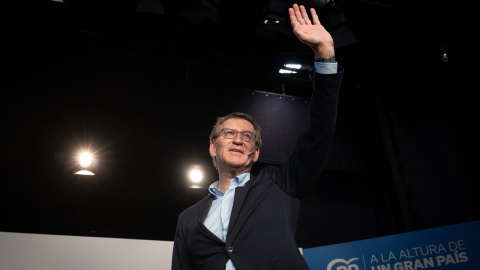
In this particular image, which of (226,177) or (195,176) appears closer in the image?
(226,177)

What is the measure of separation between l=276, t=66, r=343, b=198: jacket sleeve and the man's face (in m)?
0.32

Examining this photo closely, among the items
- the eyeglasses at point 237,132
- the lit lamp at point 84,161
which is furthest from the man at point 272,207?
the lit lamp at point 84,161

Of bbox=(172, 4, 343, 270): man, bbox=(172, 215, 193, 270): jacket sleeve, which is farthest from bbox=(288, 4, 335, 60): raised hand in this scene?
bbox=(172, 215, 193, 270): jacket sleeve

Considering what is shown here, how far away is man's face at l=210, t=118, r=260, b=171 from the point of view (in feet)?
5.03

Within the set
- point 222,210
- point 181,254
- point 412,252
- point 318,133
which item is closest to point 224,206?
point 222,210

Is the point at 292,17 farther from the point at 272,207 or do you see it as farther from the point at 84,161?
the point at 84,161

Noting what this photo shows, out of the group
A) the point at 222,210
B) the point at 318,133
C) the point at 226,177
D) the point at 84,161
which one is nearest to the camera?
the point at 318,133

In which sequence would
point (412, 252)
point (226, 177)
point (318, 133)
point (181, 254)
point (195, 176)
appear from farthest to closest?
point (195, 176) → point (412, 252) → point (226, 177) → point (181, 254) → point (318, 133)

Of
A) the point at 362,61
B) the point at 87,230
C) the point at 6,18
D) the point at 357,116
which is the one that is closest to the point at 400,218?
the point at 357,116

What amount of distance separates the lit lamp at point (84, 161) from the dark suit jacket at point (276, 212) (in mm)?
2846

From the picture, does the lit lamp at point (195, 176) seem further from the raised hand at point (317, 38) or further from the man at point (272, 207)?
the raised hand at point (317, 38)

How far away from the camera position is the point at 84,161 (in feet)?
12.5

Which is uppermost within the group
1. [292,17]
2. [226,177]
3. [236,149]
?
[292,17]

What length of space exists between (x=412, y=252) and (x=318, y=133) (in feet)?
6.58
